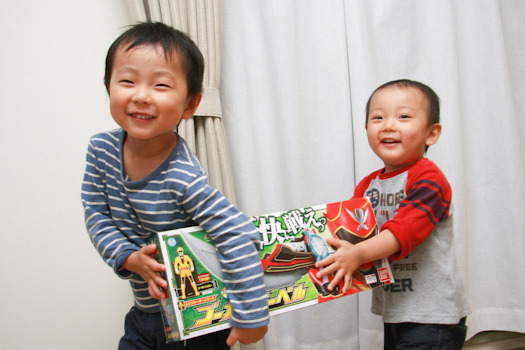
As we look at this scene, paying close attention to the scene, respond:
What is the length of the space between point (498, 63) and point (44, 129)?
1804mm

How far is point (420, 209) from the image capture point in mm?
902

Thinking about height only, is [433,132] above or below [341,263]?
above

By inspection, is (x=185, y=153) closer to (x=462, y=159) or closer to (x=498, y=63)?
(x=462, y=159)

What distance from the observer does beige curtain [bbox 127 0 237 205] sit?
1.37m

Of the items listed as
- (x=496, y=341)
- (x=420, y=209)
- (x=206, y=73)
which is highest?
(x=206, y=73)

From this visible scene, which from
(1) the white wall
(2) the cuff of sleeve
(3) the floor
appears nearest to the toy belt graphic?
(2) the cuff of sleeve

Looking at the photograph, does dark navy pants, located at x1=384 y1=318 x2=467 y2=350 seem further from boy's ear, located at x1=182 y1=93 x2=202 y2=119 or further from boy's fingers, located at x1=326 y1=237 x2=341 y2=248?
boy's ear, located at x1=182 y1=93 x2=202 y2=119

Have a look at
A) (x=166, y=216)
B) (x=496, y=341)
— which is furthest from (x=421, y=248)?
(x=496, y=341)

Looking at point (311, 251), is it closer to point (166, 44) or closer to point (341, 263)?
point (341, 263)

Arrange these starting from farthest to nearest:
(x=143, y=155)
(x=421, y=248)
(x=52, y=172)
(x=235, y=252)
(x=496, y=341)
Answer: (x=496, y=341), (x=52, y=172), (x=421, y=248), (x=143, y=155), (x=235, y=252)

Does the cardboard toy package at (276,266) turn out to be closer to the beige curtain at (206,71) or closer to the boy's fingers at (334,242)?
the boy's fingers at (334,242)

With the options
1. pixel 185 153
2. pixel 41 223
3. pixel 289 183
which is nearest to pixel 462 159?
pixel 289 183

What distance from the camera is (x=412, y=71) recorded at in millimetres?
1688

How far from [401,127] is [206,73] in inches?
29.1
